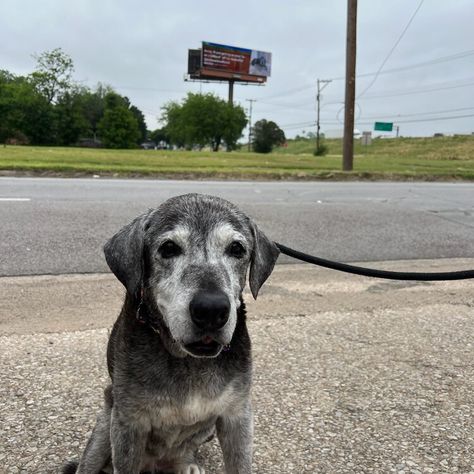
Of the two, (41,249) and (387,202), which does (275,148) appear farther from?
(41,249)

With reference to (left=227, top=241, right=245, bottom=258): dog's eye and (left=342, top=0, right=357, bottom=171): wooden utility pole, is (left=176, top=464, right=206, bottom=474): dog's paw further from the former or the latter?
(left=342, top=0, right=357, bottom=171): wooden utility pole

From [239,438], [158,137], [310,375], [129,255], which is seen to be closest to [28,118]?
[158,137]

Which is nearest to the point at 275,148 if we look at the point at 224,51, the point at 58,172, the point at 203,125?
the point at 203,125

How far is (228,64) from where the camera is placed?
300 feet

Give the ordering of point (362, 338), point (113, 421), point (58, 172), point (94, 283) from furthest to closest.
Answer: point (58, 172), point (94, 283), point (362, 338), point (113, 421)

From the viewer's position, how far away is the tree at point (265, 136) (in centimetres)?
7619

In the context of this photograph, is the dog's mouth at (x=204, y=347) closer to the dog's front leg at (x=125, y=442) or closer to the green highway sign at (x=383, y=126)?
the dog's front leg at (x=125, y=442)

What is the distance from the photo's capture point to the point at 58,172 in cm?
1755

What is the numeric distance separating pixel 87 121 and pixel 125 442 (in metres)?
81.3

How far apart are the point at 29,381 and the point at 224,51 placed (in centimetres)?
9304

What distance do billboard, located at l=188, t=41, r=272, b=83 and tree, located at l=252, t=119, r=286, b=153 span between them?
17990 mm

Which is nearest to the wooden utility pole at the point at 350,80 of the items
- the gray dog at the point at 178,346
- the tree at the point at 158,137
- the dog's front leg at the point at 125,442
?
the gray dog at the point at 178,346

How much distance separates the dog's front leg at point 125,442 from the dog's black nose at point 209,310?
61 cm

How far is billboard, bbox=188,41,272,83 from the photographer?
294 ft
